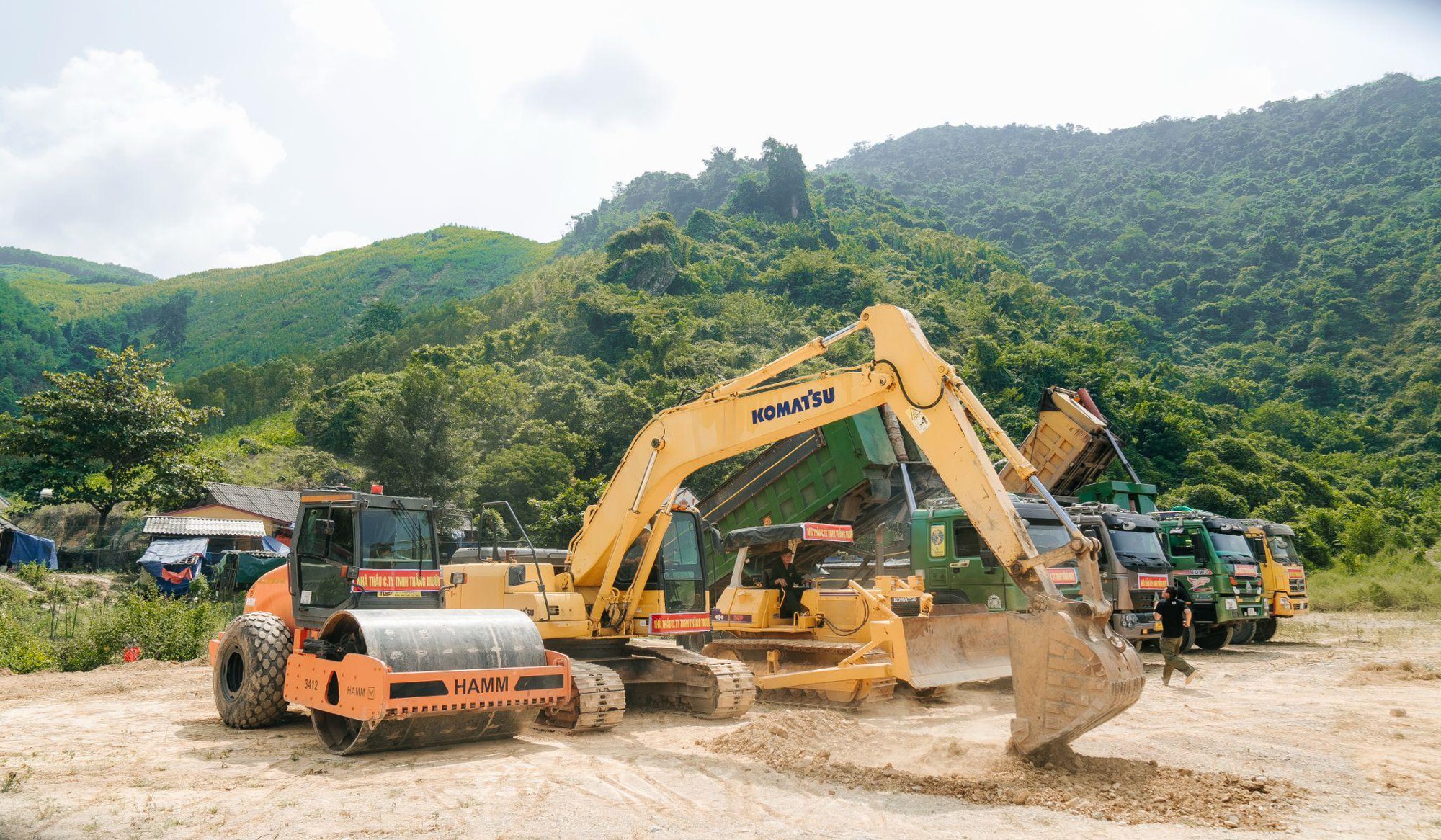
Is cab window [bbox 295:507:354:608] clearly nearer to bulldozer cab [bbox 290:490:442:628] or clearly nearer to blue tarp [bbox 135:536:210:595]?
bulldozer cab [bbox 290:490:442:628]

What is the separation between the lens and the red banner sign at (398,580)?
9120 millimetres

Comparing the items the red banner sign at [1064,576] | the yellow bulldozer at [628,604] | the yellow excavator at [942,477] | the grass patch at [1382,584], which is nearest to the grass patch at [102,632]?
the yellow bulldozer at [628,604]

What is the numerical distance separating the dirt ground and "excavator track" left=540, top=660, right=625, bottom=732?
22 cm

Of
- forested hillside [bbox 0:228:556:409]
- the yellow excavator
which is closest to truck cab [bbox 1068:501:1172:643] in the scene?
the yellow excavator

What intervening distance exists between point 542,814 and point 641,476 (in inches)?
187

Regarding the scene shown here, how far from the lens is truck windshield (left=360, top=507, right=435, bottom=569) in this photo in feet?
30.4

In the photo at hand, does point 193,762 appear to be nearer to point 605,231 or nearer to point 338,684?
point 338,684

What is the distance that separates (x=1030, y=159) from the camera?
15812 cm

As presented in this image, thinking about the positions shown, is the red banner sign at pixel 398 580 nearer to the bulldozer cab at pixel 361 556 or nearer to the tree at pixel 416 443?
the bulldozer cab at pixel 361 556

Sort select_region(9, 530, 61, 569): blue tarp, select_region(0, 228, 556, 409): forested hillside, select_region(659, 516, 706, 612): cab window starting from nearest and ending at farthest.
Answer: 1. select_region(659, 516, 706, 612): cab window
2. select_region(9, 530, 61, 569): blue tarp
3. select_region(0, 228, 556, 409): forested hillside

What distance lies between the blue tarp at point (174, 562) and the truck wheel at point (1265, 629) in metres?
25.1

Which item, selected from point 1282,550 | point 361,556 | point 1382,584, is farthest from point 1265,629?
point 361,556

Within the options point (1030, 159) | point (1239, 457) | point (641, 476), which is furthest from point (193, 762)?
point (1030, 159)

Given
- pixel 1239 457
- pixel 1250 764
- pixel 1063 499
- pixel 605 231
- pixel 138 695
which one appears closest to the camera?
pixel 1250 764
